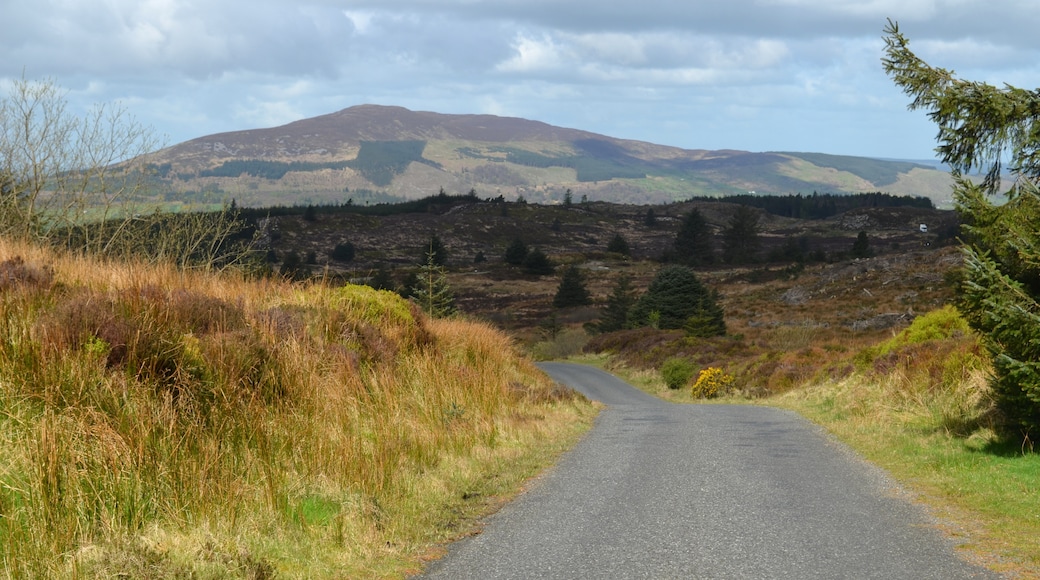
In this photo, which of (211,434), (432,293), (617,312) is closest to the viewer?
(211,434)

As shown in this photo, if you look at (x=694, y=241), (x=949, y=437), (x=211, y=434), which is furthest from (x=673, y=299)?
(x=694, y=241)

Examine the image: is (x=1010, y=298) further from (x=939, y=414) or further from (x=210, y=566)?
(x=210, y=566)

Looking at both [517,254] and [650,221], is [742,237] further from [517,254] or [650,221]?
[650,221]

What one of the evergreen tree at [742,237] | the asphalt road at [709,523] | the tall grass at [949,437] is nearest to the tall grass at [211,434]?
the asphalt road at [709,523]

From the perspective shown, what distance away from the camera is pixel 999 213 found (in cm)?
1093

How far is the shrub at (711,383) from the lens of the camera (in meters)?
34.2

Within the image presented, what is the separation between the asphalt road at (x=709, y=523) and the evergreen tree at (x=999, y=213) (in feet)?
6.81

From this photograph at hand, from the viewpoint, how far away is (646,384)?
42.8 m

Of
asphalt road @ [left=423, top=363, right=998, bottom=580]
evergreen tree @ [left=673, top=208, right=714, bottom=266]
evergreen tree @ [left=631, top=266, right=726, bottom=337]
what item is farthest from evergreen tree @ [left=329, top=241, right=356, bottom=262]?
asphalt road @ [left=423, top=363, right=998, bottom=580]

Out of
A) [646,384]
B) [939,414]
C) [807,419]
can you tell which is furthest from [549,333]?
[939,414]

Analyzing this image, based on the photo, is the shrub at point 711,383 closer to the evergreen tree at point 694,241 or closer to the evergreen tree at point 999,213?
the evergreen tree at point 999,213

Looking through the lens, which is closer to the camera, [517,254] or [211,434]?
[211,434]

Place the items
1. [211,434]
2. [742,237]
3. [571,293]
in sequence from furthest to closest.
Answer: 1. [742,237]
2. [571,293]
3. [211,434]

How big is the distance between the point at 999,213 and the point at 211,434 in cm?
956
